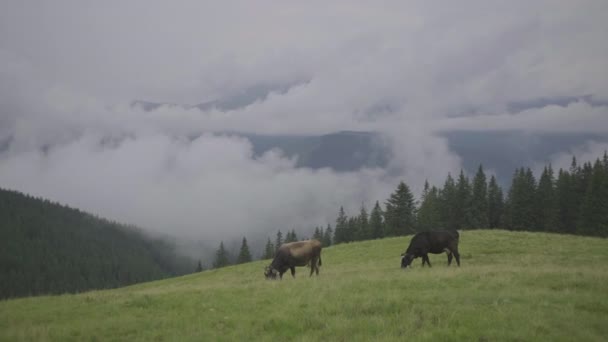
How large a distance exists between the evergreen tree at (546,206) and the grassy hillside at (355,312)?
6403 centimetres

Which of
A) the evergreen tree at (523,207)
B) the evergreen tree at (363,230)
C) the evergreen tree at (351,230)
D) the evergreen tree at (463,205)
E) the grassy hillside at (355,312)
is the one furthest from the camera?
the evergreen tree at (351,230)

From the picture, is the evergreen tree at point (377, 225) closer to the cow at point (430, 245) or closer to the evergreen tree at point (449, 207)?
the evergreen tree at point (449, 207)

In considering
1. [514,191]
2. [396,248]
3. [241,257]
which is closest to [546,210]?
[514,191]

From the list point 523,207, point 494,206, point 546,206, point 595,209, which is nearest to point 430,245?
point 595,209

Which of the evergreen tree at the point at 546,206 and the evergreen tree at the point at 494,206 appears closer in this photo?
the evergreen tree at the point at 546,206

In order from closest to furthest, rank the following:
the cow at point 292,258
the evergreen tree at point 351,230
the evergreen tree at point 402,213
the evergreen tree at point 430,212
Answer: the cow at point 292,258 → the evergreen tree at point 402,213 → the evergreen tree at point 430,212 → the evergreen tree at point 351,230

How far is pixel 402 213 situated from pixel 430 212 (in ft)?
36.5

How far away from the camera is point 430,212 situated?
83.6 m

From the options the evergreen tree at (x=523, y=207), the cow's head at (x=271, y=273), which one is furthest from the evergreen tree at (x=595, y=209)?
the cow's head at (x=271, y=273)

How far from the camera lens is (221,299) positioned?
14836 mm

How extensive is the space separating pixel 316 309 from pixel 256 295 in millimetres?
3894

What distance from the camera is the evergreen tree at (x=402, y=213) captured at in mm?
74875

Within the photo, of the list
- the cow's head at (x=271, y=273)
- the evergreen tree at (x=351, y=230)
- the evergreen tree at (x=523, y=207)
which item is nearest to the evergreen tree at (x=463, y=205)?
the evergreen tree at (x=523, y=207)

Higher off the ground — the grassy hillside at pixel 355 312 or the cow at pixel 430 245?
the cow at pixel 430 245
